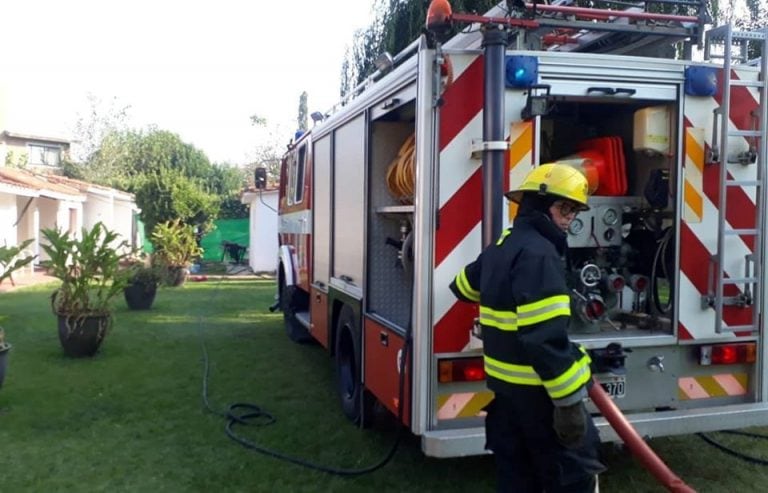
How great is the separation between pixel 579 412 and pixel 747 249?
6.75ft

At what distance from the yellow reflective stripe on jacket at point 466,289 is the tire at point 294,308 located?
4.91 meters

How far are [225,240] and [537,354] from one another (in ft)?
86.5

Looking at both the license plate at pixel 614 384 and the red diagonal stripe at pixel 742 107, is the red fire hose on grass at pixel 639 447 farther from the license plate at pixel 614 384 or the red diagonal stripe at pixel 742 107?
the red diagonal stripe at pixel 742 107

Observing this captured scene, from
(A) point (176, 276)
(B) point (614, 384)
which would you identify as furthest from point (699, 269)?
(A) point (176, 276)

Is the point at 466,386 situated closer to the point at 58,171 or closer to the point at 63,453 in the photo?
the point at 63,453

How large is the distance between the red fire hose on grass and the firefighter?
5.4 inches

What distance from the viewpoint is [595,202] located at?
4.42m

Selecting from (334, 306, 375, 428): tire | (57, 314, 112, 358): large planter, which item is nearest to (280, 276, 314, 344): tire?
(57, 314, 112, 358): large planter

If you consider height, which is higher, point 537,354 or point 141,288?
point 537,354

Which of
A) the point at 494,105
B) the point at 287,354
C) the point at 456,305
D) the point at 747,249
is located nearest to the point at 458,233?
the point at 456,305

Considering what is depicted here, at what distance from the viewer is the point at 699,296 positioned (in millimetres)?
4223

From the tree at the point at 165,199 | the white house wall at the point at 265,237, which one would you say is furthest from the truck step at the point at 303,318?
the white house wall at the point at 265,237

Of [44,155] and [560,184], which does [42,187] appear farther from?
[44,155]

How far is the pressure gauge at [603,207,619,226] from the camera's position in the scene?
14.6 ft
